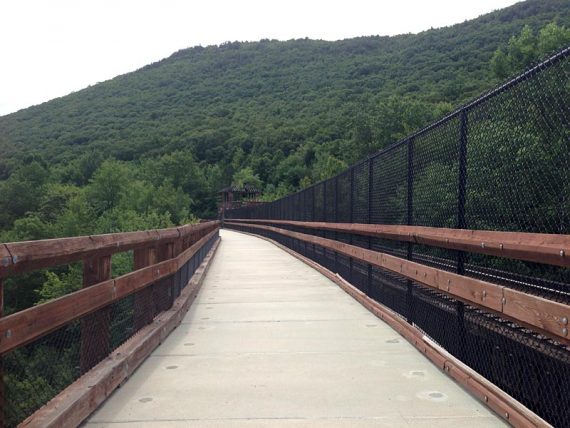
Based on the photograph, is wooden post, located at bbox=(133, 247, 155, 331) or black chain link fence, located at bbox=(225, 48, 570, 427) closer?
black chain link fence, located at bbox=(225, 48, 570, 427)

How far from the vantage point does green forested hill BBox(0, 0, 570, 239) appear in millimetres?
102500

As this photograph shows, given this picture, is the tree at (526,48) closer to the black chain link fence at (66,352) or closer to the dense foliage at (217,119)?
the dense foliage at (217,119)

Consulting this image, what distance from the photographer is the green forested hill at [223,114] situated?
102500 mm

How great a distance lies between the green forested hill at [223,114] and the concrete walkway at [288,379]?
91.2 meters

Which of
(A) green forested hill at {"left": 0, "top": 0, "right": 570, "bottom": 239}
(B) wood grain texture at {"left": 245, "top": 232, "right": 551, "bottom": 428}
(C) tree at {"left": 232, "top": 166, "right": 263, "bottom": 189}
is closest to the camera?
(B) wood grain texture at {"left": 245, "top": 232, "right": 551, "bottom": 428}

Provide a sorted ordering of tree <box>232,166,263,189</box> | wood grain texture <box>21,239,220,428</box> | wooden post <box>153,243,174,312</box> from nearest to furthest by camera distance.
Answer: wood grain texture <box>21,239,220,428</box>
wooden post <box>153,243,174,312</box>
tree <box>232,166,263,189</box>

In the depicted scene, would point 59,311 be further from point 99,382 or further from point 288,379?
point 288,379

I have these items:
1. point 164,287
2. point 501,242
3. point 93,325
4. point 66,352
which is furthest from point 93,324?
point 501,242

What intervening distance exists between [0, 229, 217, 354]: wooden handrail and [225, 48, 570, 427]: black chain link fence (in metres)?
2.68

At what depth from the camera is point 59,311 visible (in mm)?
3225

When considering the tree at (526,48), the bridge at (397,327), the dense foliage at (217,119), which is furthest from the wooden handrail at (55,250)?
the dense foliage at (217,119)

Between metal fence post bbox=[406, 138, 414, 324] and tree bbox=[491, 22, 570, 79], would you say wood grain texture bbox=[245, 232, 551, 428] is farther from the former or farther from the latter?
tree bbox=[491, 22, 570, 79]

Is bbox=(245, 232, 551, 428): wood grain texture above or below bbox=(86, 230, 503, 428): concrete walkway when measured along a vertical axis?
above

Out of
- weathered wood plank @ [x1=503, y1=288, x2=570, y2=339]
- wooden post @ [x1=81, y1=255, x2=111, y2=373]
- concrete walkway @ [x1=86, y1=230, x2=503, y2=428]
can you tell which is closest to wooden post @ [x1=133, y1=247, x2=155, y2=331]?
concrete walkway @ [x1=86, y1=230, x2=503, y2=428]
